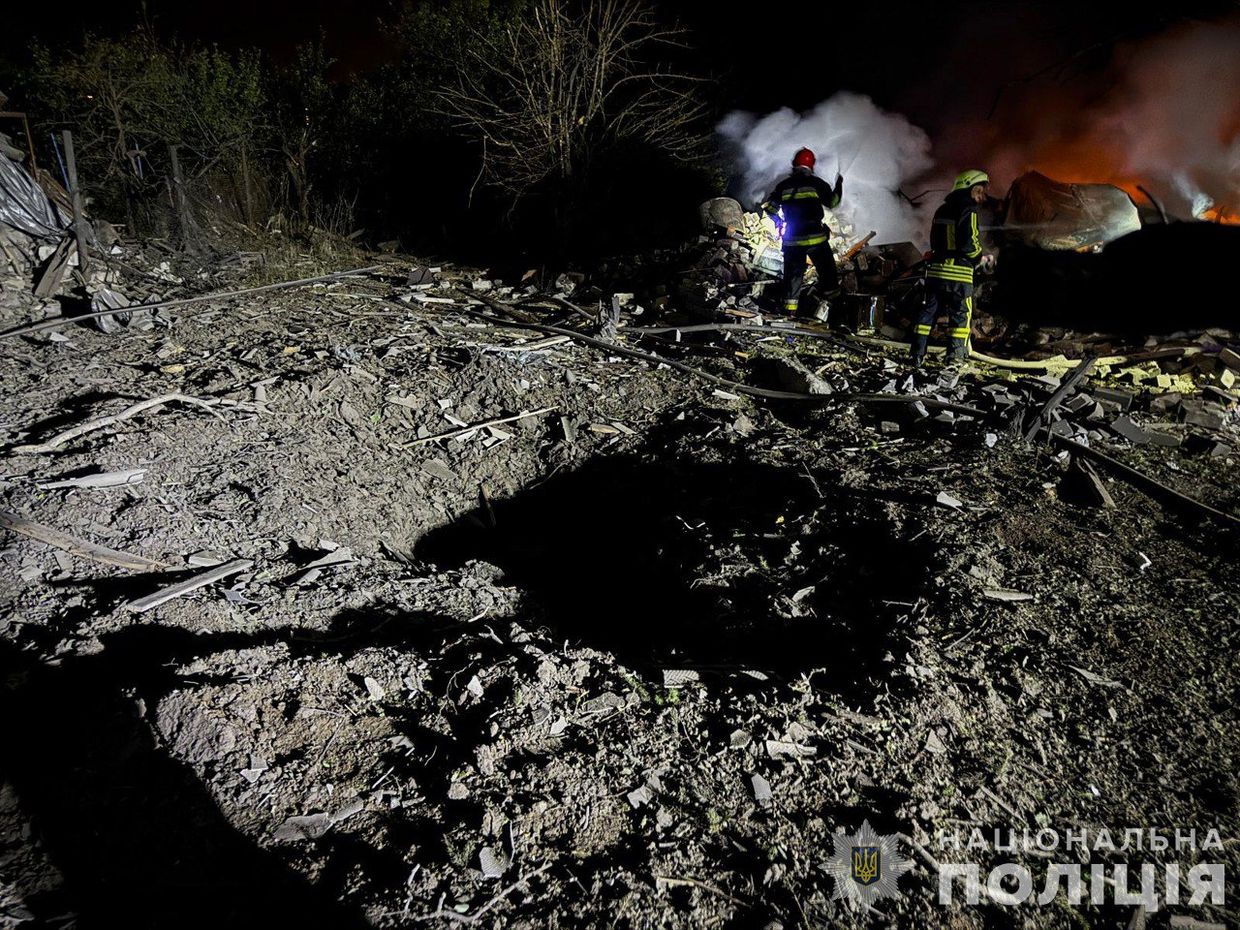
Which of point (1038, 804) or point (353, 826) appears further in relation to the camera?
point (1038, 804)

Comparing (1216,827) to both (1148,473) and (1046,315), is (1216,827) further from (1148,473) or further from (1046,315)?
(1046,315)

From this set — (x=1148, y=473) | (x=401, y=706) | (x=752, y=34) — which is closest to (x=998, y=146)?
(x=752, y=34)

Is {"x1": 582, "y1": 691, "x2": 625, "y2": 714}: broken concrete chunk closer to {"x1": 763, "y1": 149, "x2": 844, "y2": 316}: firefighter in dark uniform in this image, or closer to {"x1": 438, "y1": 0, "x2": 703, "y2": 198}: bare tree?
{"x1": 763, "y1": 149, "x2": 844, "y2": 316}: firefighter in dark uniform

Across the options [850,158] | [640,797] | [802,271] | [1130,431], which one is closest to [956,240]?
[802,271]

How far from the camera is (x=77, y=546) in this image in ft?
10.4

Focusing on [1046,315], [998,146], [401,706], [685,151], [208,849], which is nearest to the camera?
[208,849]

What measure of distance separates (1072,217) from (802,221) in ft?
12.9

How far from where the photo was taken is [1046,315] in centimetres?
840

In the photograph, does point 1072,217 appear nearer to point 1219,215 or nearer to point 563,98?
point 1219,215

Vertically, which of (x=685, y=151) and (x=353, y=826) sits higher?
(x=685, y=151)

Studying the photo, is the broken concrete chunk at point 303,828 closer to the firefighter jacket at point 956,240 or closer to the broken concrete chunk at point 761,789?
the broken concrete chunk at point 761,789

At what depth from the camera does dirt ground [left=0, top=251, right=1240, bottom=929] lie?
6.47 ft

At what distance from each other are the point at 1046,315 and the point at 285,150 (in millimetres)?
12831

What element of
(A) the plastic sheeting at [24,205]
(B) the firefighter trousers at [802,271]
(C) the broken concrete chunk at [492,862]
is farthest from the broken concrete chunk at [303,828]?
(A) the plastic sheeting at [24,205]
